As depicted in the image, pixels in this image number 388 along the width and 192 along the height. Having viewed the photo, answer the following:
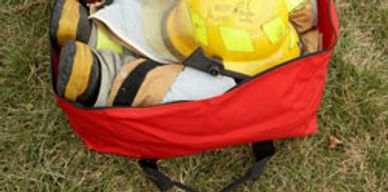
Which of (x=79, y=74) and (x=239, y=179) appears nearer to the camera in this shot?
(x=79, y=74)

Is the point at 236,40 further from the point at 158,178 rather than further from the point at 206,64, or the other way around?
the point at 158,178

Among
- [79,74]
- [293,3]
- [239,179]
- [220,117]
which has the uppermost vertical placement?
[293,3]

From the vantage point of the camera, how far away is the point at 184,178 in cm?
166

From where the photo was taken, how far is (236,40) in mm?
1444

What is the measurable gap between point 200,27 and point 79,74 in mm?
350

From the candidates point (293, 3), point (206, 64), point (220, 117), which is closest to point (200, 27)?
point (206, 64)

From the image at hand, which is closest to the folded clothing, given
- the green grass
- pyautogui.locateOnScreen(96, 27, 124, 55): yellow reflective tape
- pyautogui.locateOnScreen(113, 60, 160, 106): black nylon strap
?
pyautogui.locateOnScreen(113, 60, 160, 106): black nylon strap

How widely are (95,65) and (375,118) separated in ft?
3.06

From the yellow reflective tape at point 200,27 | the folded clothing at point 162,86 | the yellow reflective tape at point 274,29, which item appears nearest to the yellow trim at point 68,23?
the folded clothing at point 162,86

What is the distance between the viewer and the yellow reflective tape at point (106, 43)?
1627 mm

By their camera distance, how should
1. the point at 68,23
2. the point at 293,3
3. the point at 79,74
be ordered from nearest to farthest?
the point at 79,74
the point at 68,23
the point at 293,3

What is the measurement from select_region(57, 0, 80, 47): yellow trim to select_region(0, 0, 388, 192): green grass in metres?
0.26

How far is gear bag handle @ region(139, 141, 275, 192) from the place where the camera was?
1560mm

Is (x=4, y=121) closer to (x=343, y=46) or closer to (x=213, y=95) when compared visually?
(x=213, y=95)
